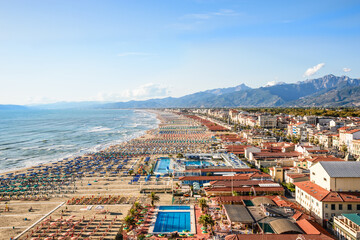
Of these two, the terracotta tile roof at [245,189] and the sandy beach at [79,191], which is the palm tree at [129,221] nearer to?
the sandy beach at [79,191]

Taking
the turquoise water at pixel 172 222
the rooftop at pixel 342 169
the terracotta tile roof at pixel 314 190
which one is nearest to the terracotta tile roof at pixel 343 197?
the terracotta tile roof at pixel 314 190

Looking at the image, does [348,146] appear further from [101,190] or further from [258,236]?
[101,190]

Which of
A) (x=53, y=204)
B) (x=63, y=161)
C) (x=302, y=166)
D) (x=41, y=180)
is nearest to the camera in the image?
(x=53, y=204)

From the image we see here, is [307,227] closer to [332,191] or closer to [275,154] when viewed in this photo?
[332,191]

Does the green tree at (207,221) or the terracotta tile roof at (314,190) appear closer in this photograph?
the green tree at (207,221)

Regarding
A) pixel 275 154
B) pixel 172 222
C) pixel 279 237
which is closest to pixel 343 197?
pixel 279 237

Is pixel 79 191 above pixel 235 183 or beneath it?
beneath

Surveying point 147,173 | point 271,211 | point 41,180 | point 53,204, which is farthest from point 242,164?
point 41,180
